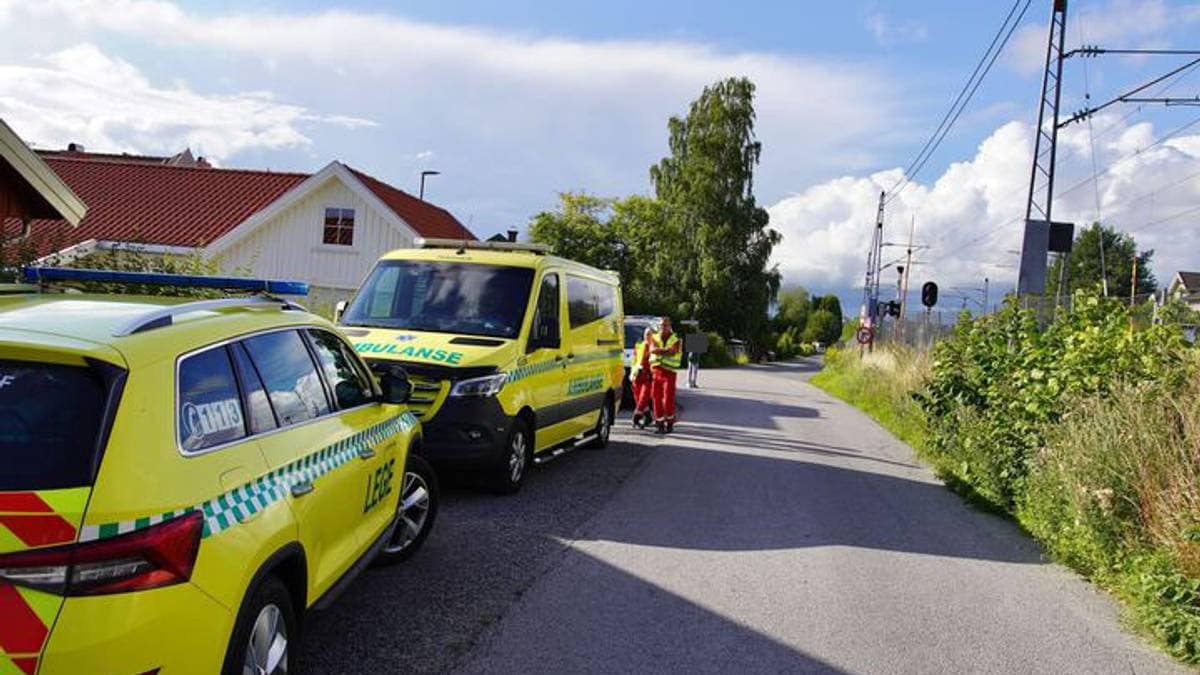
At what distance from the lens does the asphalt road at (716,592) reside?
5070 mm

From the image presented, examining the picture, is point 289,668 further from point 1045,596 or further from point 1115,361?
point 1115,361

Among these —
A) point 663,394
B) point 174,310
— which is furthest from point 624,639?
point 663,394

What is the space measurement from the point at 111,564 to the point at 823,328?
128534 mm

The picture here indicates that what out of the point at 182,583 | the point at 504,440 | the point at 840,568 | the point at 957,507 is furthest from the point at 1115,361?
the point at 182,583

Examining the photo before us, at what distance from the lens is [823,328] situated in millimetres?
127625

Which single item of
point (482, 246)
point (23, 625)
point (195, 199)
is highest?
point (195, 199)

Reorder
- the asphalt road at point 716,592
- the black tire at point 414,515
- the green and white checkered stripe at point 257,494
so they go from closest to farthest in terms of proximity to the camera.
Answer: the green and white checkered stripe at point 257,494, the asphalt road at point 716,592, the black tire at point 414,515

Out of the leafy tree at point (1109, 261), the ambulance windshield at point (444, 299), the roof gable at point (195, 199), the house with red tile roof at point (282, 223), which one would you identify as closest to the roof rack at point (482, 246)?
the ambulance windshield at point (444, 299)

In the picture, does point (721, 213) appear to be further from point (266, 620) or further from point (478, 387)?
point (266, 620)

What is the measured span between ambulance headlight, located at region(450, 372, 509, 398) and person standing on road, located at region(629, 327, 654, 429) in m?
7.10

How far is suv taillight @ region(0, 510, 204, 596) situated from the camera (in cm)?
266

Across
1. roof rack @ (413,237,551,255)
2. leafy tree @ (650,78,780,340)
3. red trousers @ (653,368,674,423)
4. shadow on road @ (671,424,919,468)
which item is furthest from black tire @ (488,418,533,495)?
leafy tree @ (650,78,780,340)

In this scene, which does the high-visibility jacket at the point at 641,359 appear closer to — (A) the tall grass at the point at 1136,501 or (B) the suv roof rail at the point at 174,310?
(A) the tall grass at the point at 1136,501

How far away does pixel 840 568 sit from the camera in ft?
23.2
